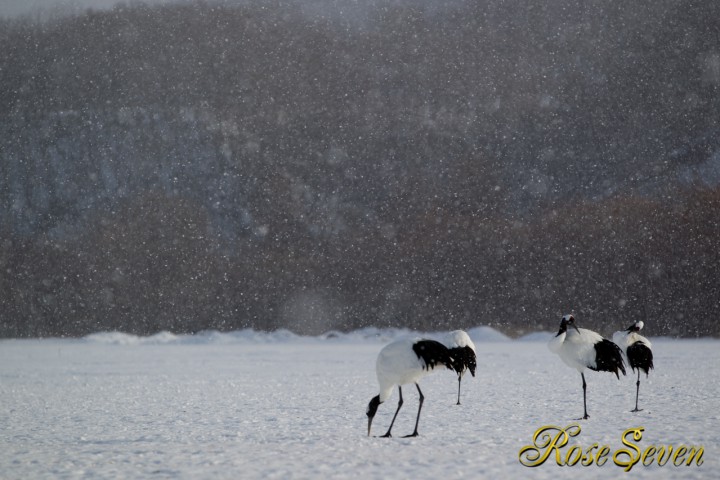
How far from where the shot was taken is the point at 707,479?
21.4 feet

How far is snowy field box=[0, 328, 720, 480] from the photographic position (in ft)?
23.7

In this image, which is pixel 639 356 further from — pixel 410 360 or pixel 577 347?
pixel 410 360

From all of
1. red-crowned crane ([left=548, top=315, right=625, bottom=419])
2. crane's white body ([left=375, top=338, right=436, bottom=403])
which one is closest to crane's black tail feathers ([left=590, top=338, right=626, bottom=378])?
red-crowned crane ([left=548, top=315, right=625, bottom=419])

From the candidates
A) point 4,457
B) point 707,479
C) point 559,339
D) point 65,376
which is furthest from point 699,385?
point 65,376

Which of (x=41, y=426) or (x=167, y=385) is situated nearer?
(x=41, y=426)

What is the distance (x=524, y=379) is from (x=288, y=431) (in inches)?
394

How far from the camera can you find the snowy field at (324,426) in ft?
23.7

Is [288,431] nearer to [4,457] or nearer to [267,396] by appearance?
[4,457]

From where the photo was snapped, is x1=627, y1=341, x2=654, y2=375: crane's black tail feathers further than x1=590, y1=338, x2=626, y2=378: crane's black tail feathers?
Yes

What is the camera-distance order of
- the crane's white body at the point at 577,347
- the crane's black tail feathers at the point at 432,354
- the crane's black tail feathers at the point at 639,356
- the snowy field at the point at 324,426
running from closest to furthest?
the snowy field at the point at 324,426 < the crane's black tail feathers at the point at 432,354 < the crane's white body at the point at 577,347 < the crane's black tail feathers at the point at 639,356

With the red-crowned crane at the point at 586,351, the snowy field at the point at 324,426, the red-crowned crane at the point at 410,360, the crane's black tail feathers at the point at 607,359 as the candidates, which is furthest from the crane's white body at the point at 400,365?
the crane's black tail feathers at the point at 607,359

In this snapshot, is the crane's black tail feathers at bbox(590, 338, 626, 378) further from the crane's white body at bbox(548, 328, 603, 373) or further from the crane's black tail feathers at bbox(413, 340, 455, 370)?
the crane's black tail feathers at bbox(413, 340, 455, 370)

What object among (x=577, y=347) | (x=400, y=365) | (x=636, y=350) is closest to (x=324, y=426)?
(x=400, y=365)

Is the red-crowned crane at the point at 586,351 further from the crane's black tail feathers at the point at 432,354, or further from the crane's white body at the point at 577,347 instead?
the crane's black tail feathers at the point at 432,354
